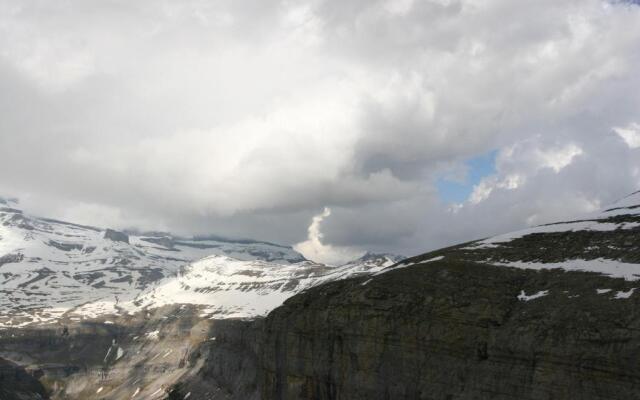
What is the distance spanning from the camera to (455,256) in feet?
240

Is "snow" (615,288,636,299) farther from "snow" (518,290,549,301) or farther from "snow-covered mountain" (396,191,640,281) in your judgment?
"snow" (518,290,549,301)

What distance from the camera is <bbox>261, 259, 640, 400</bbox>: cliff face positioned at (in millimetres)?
45688

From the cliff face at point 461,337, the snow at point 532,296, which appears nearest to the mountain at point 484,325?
the cliff face at point 461,337

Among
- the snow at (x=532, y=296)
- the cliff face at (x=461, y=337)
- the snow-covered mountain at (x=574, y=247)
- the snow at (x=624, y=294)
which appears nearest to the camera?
the cliff face at (x=461, y=337)

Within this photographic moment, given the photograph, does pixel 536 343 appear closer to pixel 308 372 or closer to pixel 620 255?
pixel 620 255

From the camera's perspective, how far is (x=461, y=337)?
55625mm

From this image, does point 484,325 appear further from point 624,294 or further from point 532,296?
point 624,294

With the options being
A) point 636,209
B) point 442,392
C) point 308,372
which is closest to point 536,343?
point 442,392

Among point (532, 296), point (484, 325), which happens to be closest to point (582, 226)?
point (532, 296)

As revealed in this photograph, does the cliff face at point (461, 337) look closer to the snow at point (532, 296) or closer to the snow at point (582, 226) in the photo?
the snow at point (532, 296)

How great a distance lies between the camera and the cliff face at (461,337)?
45.7m

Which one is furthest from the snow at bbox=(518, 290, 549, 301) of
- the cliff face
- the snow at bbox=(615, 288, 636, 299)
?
the snow at bbox=(615, 288, 636, 299)

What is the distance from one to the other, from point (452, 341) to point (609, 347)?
1564cm

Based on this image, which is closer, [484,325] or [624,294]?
[624,294]
